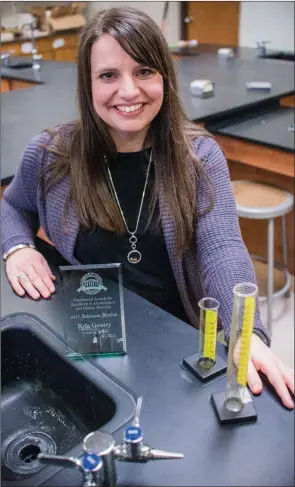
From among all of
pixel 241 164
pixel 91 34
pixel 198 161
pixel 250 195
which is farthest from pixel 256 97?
pixel 91 34

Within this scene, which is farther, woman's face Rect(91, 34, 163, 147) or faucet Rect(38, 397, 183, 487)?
woman's face Rect(91, 34, 163, 147)

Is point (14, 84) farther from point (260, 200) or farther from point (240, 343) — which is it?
point (240, 343)

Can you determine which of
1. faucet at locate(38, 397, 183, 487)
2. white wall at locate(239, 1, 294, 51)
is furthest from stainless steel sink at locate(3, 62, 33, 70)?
faucet at locate(38, 397, 183, 487)

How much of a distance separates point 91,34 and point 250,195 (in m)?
1.17

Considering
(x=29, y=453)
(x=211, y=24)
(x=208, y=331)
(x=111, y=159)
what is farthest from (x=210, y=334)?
(x=211, y=24)

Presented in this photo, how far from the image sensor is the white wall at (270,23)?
3.50 m

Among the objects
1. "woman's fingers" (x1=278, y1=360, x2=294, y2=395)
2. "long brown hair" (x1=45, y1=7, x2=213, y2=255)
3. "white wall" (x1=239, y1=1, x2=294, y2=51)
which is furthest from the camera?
"white wall" (x1=239, y1=1, x2=294, y2=51)

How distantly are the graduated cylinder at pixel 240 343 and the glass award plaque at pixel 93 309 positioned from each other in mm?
214

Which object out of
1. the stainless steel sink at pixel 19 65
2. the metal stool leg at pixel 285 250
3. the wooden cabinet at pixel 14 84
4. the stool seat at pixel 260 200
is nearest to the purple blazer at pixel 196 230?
the stool seat at pixel 260 200

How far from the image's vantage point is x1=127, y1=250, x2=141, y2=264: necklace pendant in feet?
3.73

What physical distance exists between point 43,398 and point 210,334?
37 cm

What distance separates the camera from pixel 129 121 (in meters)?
1.05

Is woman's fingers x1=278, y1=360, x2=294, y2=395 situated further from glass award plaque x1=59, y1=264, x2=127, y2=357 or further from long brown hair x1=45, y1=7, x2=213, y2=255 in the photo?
long brown hair x1=45, y1=7, x2=213, y2=255

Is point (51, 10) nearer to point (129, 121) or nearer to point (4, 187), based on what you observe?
point (4, 187)
